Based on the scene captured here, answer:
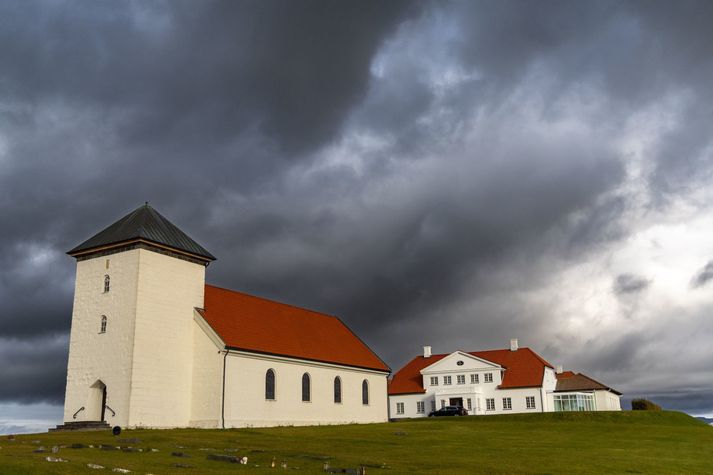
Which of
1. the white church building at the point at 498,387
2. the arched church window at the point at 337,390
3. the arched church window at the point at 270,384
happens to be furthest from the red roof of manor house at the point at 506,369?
the arched church window at the point at 270,384

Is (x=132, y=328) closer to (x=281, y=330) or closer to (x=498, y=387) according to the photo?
(x=281, y=330)

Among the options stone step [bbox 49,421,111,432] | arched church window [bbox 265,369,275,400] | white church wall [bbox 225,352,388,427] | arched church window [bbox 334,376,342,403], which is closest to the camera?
stone step [bbox 49,421,111,432]

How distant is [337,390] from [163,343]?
16543 mm

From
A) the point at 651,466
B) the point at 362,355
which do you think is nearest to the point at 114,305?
the point at 362,355

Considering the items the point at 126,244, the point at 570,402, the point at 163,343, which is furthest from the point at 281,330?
Result: the point at 570,402

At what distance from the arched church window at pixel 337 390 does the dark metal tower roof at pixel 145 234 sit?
14.6 m

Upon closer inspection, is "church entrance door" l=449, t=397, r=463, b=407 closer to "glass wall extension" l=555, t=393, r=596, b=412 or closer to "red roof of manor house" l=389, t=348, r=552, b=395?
"red roof of manor house" l=389, t=348, r=552, b=395

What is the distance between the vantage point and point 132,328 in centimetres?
3912

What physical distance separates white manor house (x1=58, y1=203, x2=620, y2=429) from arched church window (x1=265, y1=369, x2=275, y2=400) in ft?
0.22

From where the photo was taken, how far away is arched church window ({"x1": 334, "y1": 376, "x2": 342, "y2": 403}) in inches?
2053

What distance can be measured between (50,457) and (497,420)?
134ft

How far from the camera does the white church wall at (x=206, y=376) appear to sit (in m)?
40.8

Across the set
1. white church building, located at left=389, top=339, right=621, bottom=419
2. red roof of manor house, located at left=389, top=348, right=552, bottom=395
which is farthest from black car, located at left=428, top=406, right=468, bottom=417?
red roof of manor house, located at left=389, top=348, right=552, bottom=395

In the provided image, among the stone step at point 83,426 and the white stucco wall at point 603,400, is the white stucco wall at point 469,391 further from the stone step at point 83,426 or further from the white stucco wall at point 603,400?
the stone step at point 83,426
